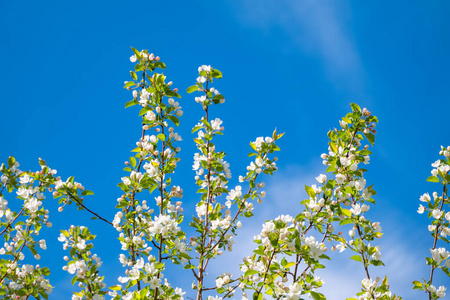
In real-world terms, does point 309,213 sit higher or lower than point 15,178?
lower

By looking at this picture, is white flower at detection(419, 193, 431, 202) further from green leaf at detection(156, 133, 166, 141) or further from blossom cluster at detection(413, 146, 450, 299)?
green leaf at detection(156, 133, 166, 141)

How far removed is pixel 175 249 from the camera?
3666mm

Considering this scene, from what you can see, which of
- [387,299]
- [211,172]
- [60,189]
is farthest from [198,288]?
[387,299]

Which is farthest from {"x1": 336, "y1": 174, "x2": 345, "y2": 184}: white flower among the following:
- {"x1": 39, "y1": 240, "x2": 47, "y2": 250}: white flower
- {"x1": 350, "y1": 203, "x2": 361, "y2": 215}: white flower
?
{"x1": 39, "y1": 240, "x2": 47, "y2": 250}: white flower

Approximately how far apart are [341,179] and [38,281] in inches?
137

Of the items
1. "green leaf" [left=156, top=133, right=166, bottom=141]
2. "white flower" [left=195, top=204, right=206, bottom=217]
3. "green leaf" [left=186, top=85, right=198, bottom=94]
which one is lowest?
"white flower" [left=195, top=204, right=206, bottom=217]

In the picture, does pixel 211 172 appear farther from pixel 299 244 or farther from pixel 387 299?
pixel 387 299

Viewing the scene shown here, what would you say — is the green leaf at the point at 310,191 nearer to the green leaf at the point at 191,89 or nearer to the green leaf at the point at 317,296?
the green leaf at the point at 317,296

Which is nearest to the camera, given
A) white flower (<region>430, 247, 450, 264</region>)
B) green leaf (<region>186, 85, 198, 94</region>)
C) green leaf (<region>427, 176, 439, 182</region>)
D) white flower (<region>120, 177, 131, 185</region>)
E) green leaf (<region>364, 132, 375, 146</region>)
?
white flower (<region>120, 177, 131, 185</region>)

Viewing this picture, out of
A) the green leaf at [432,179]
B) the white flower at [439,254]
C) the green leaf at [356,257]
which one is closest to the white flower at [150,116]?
the green leaf at [356,257]

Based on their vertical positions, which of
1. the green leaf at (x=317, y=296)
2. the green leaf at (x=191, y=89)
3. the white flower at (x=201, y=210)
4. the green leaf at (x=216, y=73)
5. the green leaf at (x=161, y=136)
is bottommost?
the green leaf at (x=317, y=296)

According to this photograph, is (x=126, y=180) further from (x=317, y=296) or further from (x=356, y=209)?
(x=356, y=209)

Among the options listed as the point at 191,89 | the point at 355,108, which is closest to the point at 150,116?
the point at 191,89

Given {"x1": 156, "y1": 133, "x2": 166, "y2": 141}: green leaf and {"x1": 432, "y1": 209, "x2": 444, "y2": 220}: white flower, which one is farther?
{"x1": 432, "y1": 209, "x2": 444, "y2": 220}: white flower
